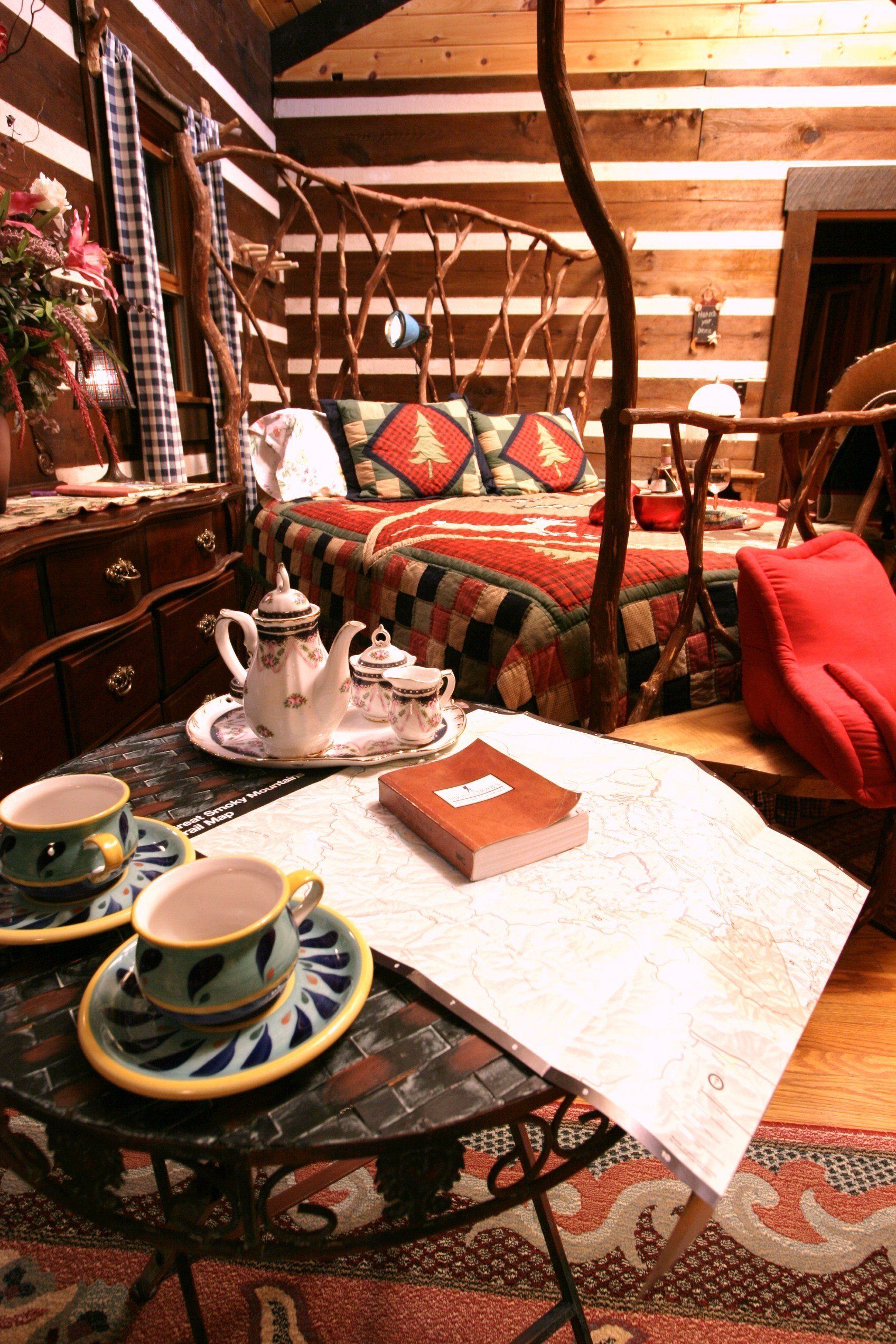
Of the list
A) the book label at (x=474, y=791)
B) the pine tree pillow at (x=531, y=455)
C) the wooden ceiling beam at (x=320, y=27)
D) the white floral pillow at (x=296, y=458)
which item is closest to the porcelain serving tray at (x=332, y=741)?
the book label at (x=474, y=791)

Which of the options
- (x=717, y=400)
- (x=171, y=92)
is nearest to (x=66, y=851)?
(x=171, y=92)

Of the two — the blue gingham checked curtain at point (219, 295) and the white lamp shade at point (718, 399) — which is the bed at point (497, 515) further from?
the white lamp shade at point (718, 399)

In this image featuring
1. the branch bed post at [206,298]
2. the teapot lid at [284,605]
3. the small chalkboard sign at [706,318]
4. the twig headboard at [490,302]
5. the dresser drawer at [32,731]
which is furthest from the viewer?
the small chalkboard sign at [706,318]

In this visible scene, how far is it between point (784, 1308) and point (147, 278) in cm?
299

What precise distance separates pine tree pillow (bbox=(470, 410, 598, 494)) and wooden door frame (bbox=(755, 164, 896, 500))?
4.20ft

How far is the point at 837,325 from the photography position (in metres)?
6.56

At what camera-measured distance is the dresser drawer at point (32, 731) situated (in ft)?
3.80

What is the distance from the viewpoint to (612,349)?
4.72ft

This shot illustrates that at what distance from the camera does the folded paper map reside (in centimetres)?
49

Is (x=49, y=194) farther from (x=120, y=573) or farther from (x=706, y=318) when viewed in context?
(x=706, y=318)

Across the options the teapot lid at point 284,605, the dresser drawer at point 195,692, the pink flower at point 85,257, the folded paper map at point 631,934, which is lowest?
the dresser drawer at point 195,692

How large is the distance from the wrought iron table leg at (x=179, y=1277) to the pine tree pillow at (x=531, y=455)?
262 cm

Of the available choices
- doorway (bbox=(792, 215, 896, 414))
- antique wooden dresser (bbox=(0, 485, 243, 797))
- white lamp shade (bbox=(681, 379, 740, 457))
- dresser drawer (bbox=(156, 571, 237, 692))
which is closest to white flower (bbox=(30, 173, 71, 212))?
antique wooden dresser (bbox=(0, 485, 243, 797))

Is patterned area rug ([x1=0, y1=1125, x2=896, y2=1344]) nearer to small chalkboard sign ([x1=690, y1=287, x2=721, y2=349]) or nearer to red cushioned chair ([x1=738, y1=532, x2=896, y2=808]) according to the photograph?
red cushioned chair ([x1=738, y1=532, x2=896, y2=808])
